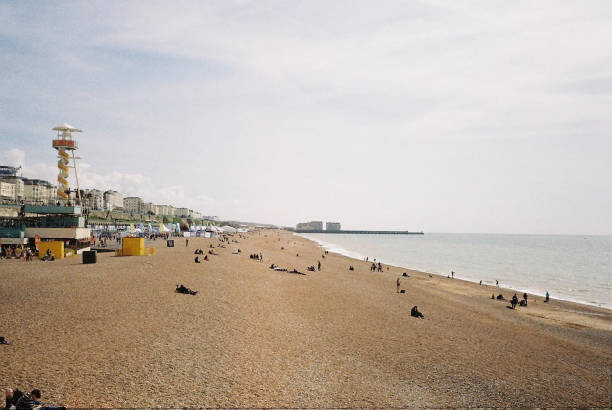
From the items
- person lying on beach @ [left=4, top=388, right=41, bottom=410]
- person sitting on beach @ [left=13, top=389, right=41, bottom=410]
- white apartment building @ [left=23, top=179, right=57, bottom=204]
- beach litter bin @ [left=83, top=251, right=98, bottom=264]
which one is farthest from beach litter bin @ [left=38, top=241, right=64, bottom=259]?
white apartment building @ [left=23, top=179, right=57, bottom=204]

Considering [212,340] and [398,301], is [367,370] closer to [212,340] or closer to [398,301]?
[212,340]

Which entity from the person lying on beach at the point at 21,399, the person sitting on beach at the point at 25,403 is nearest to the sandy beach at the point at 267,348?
the person lying on beach at the point at 21,399

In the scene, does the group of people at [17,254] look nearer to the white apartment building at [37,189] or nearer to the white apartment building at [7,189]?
the white apartment building at [7,189]

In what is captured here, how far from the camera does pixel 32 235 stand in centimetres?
3822

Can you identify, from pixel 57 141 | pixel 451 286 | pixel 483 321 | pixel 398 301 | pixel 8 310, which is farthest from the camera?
pixel 57 141

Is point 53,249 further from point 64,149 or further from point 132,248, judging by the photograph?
point 64,149

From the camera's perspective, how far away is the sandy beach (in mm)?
10062

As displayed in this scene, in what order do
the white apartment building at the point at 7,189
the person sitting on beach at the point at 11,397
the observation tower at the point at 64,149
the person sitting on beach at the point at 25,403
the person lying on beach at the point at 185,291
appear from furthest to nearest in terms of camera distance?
the white apartment building at the point at 7,189 → the observation tower at the point at 64,149 → the person lying on beach at the point at 185,291 → the person sitting on beach at the point at 11,397 → the person sitting on beach at the point at 25,403

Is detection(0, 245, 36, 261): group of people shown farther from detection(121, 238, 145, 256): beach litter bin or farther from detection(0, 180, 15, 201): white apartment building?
detection(0, 180, 15, 201): white apartment building

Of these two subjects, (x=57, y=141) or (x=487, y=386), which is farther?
(x=57, y=141)

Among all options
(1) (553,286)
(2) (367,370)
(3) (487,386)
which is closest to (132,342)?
(2) (367,370)

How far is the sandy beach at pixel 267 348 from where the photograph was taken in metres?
10.1

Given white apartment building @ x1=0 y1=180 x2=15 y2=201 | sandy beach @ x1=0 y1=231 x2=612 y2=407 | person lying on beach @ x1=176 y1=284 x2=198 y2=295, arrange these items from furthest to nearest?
white apartment building @ x1=0 y1=180 x2=15 y2=201 → person lying on beach @ x1=176 y1=284 x2=198 y2=295 → sandy beach @ x1=0 y1=231 x2=612 y2=407

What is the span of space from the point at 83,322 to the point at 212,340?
17.4ft
